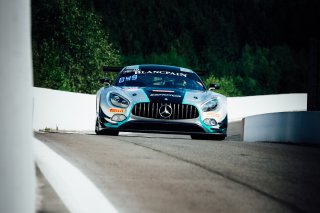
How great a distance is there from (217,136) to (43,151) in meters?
7.57

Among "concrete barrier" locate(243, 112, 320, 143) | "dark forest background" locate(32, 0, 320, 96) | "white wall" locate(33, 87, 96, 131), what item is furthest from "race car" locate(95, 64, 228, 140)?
"dark forest background" locate(32, 0, 320, 96)

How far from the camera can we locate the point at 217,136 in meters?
13.2

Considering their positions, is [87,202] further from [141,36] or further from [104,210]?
[141,36]

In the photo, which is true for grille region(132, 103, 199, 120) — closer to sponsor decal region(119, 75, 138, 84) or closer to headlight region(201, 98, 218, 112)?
headlight region(201, 98, 218, 112)

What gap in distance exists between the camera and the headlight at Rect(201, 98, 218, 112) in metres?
12.7

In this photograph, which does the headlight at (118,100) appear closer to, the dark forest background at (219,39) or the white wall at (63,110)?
the white wall at (63,110)

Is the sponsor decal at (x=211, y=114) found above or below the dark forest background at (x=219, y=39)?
below

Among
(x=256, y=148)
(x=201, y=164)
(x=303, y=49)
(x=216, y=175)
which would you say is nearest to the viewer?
(x=216, y=175)

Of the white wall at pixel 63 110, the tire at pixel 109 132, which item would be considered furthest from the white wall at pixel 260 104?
the tire at pixel 109 132

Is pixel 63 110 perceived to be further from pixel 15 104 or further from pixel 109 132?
pixel 15 104

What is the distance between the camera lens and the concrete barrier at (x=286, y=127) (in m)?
12.9

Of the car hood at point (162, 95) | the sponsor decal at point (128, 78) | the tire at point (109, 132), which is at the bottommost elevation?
the tire at point (109, 132)

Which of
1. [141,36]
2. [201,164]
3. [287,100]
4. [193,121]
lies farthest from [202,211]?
[141,36]

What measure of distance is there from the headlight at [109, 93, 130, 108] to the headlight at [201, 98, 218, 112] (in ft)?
4.36
